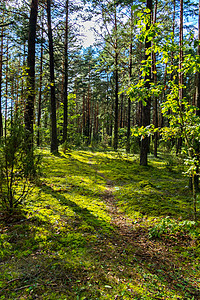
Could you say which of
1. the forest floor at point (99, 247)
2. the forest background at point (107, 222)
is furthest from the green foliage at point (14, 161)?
the forest floor at point (99, 247)

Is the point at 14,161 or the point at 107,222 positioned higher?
the point at 14,161

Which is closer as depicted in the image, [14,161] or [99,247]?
[99,247]

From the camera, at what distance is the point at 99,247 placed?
10.3 feet

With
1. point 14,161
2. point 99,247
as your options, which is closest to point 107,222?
point 99,247

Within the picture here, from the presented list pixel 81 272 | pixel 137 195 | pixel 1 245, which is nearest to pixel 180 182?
pixel 137 195

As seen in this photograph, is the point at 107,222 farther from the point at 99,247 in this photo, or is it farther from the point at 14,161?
the point at 14,161

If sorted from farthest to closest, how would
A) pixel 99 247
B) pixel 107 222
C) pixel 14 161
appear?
pixel 107 222, pixel 14 161, pixel 99 247

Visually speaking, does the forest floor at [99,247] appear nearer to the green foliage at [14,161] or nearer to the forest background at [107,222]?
the forest background at [107,222]

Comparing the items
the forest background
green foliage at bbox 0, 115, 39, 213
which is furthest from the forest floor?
green foliage at bbox 0, 115, 39, 213

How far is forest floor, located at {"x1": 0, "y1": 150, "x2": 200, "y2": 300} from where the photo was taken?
2283 mm

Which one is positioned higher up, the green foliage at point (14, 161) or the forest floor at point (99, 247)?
the green foliage at point (14, 161)

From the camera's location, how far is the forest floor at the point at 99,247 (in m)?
2.28

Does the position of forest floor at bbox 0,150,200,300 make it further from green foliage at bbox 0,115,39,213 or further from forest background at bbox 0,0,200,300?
green foliage at bbox 0,115,39,213

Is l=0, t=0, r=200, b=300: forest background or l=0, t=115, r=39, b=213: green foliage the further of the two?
l=0, t=115, r=39, b=213: green foliage
